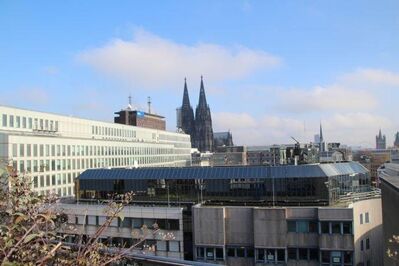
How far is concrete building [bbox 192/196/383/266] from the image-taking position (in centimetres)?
3303

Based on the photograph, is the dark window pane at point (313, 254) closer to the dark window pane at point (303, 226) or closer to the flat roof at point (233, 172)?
the dark window pane at point (303, 226)

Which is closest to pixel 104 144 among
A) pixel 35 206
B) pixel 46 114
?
pixel 46 114

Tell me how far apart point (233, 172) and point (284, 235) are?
9150mm

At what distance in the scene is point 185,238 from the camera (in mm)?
37719

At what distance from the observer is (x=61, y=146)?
6556 cm

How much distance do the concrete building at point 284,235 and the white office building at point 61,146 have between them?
16282mm

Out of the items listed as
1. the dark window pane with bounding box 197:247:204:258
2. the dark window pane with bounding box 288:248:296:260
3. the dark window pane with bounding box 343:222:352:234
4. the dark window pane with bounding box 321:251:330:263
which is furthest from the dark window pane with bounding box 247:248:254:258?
the dark window pane with bounding box 343:222:352:234

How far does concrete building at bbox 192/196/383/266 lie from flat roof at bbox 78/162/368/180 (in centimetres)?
510

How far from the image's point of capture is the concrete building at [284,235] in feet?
108

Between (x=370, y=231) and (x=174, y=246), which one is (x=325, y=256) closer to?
(x=370, y=231)

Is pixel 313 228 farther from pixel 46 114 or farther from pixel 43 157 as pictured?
pixel 46 114

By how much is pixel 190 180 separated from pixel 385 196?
59.2 feet

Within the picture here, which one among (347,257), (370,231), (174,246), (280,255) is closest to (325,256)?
(347,257)

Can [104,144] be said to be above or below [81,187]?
above
